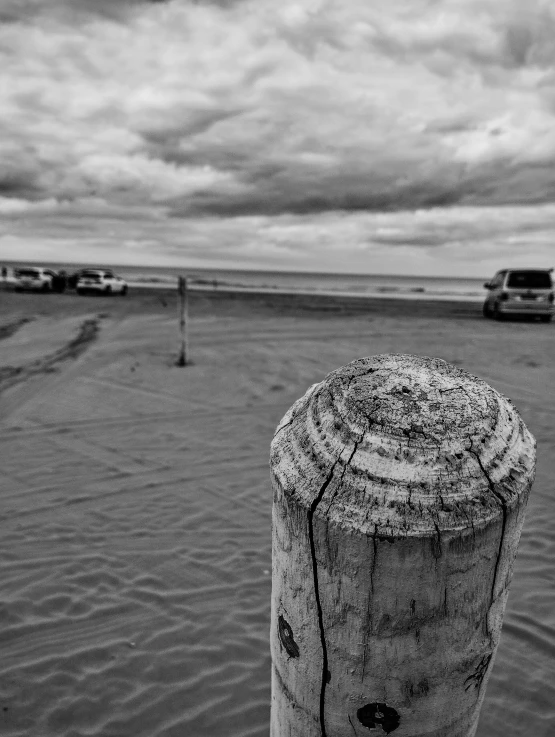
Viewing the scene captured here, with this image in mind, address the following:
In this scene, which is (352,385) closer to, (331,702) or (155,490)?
(331,702)

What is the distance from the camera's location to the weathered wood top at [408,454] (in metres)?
0.99

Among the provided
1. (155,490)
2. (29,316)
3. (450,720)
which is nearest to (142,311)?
(29,316)

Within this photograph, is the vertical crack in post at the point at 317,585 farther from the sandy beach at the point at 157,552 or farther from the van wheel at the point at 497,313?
the van wheel at the point at 497,313

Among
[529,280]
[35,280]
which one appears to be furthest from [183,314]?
[35,280]

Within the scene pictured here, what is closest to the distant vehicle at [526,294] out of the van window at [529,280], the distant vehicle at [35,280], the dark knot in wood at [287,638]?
the van window at [529,280]

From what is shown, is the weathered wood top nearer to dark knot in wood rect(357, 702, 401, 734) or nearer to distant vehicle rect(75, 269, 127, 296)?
dark knot in wood rect(357, 702, 401, 734)

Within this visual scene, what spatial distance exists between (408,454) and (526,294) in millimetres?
18211

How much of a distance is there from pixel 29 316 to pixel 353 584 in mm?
17951

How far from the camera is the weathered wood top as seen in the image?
0.99 m

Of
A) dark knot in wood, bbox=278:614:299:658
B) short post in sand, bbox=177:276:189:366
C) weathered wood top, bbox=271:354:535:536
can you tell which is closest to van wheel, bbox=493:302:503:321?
short post in sand, bbox=177:276:189:366

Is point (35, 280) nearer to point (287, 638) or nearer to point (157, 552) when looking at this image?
point (157, 552)

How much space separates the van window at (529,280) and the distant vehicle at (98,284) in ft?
61.2

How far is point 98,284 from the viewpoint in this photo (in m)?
26.8

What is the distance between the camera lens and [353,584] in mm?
1028
